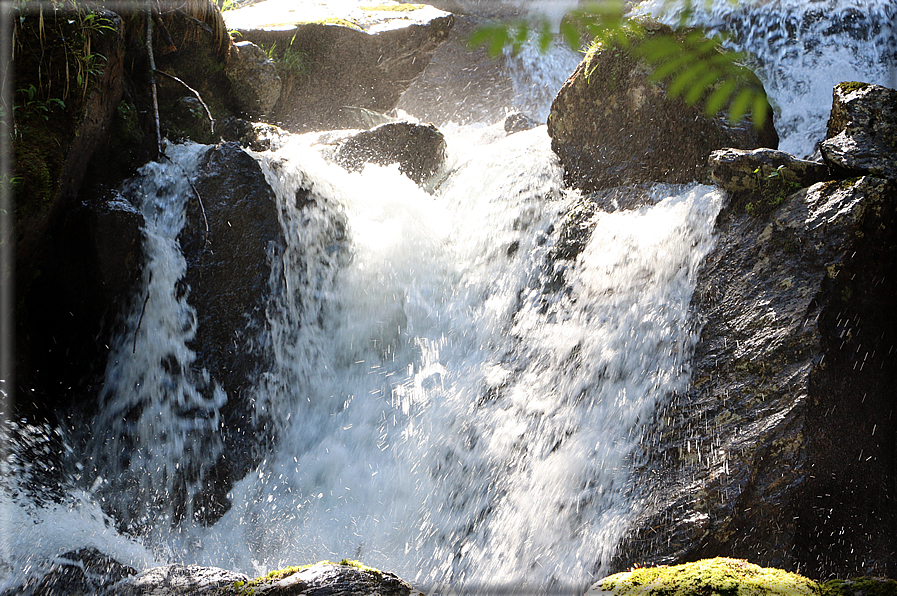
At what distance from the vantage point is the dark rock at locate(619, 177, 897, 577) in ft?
9.78

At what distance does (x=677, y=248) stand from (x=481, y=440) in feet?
6.80

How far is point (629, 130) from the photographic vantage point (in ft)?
17.6

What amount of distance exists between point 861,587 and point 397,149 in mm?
Result: 5715

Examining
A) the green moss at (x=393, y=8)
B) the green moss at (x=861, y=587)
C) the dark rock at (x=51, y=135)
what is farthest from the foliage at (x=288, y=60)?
the green moss at (x=861, y=587)

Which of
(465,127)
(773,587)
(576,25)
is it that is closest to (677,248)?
(773,587)

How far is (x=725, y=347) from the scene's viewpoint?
3.62m

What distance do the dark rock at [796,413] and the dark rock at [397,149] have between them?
12.6 feet

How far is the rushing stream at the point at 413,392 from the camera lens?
136 inches

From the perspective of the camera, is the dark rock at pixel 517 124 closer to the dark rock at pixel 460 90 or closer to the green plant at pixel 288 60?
the dark rock at pixel 460 90

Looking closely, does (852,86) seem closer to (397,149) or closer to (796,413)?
(796,413)

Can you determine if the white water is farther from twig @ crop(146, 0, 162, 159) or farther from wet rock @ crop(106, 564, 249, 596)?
wet rock @ crop(106, 564, 249, 596)

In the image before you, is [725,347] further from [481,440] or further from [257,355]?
[257,355]

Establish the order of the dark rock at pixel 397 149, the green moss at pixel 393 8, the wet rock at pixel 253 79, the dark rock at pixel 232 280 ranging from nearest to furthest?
1. the dark rock at pixel 232 280
2. the dark rock at pixel 397 149
3. the wet rock at pixel 253 79
4. the green moss at pixel 393 8

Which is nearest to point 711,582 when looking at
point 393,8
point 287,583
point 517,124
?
point 287,583
